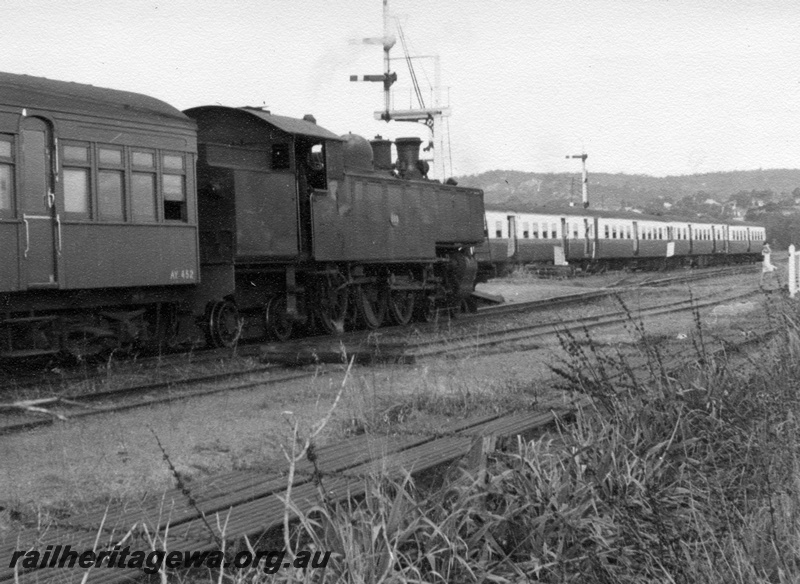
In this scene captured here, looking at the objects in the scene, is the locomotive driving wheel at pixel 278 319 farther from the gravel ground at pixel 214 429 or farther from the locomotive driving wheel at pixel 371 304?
the gravel ground at pixel 214 429

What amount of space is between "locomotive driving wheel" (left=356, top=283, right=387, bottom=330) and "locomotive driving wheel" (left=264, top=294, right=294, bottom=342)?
1.73m

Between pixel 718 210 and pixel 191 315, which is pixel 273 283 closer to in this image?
pixel 191 315

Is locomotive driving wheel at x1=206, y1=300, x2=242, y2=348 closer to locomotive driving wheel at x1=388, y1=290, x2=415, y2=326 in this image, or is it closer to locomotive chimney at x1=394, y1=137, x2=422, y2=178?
locomotive driving wheel at x1=388, y1=290, x2=415, y2=326

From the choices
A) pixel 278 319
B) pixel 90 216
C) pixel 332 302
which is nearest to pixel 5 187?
pixel 90 216

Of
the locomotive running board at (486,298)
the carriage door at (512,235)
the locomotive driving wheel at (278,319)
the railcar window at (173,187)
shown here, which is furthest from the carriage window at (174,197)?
the carriage door at (512,235)

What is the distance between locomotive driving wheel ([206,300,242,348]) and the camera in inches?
559

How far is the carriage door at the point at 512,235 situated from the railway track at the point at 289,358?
16630 millimetres

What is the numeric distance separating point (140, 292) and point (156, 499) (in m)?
8.38

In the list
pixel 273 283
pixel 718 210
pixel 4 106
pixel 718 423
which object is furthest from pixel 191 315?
pixel 718 210

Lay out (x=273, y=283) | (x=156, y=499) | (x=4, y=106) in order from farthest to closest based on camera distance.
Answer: (x=273, y=283)
(x=4, y=106)
(x=156, y=499)

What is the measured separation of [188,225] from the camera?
13055 millimetres

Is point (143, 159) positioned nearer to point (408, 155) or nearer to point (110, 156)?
point (110, 156)

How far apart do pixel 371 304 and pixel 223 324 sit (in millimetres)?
4136

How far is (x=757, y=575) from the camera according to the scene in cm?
411
